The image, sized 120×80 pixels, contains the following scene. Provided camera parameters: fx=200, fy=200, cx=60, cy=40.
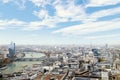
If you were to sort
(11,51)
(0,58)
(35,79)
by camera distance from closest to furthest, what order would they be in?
(35,79)
(0,58)
(11,51)

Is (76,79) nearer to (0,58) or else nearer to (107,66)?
(107,66)

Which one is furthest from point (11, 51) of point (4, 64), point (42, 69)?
point (42, 69)

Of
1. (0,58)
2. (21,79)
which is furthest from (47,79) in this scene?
(0,58)

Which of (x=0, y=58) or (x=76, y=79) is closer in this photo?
(x=76, y=79)

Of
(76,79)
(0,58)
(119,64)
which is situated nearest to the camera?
(76,79)

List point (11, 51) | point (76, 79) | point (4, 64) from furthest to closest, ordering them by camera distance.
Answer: point (11, 51)
point (4, 64)
point (76, 79)

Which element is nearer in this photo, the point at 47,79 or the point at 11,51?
the point at 47,79

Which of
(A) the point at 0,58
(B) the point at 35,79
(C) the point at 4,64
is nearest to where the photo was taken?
(B) the point at 35,79

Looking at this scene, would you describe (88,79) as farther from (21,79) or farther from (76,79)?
(21,79)
